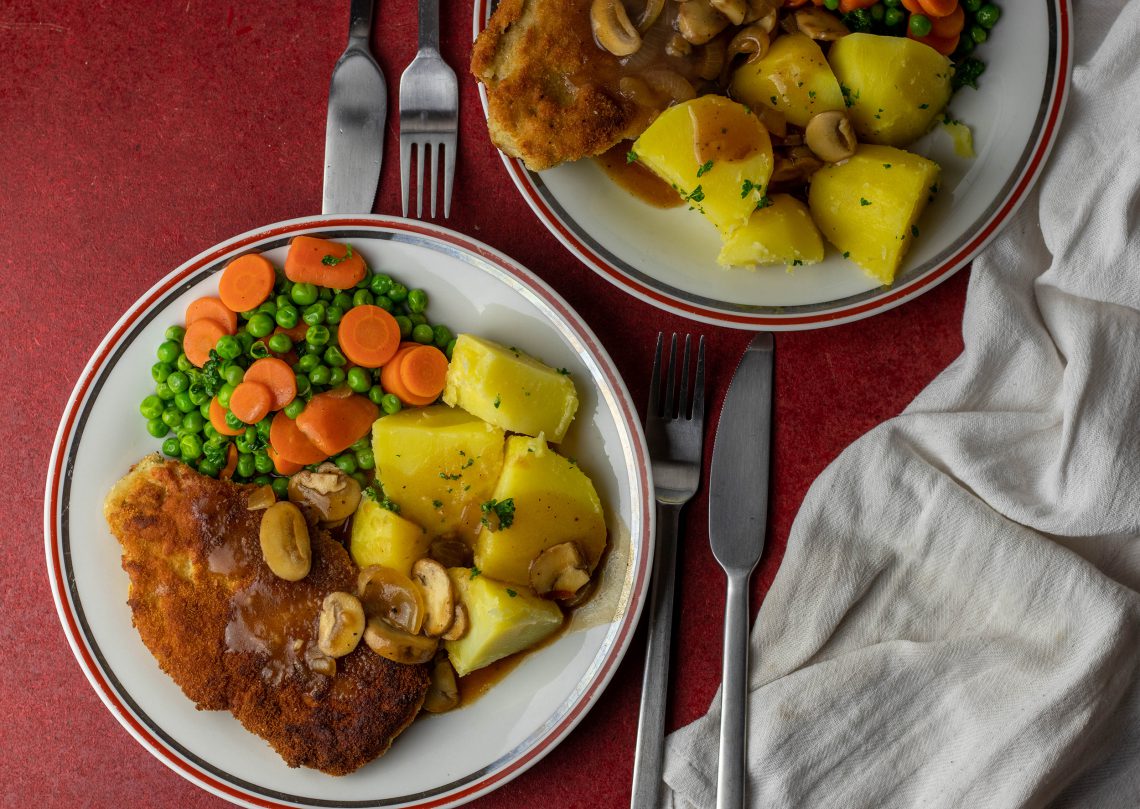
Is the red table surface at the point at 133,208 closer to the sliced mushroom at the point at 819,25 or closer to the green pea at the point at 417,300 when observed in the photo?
the green pea at the point at 417,300

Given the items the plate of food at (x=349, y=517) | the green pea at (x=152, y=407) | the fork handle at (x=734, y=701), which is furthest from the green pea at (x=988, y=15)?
the green pea at (x=152, y=407)

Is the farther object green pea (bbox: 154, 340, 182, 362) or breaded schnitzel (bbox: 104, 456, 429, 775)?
green pea (bbox: 154, 340, 182, 362)

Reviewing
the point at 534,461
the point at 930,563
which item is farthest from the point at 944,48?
the point at 534,461

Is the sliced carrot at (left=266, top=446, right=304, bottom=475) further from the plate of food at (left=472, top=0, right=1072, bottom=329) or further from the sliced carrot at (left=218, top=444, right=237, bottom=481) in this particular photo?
the plate of food at (left=472, top=0, right=1072, bottom=329)

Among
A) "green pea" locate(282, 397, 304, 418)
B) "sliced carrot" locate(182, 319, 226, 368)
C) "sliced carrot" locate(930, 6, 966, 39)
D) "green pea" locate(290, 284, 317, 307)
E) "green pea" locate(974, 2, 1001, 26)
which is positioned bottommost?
"green pea" locate(282, 397, 304, 418)

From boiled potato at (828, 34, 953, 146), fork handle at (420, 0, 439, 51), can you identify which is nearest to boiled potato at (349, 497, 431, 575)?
fork handle at (420, 0, 439, 51)

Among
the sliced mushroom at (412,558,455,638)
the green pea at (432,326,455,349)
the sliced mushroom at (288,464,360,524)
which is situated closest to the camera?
the sliced mushroom at (412,558,455,638)

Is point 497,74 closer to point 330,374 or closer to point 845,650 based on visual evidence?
point 330,374
